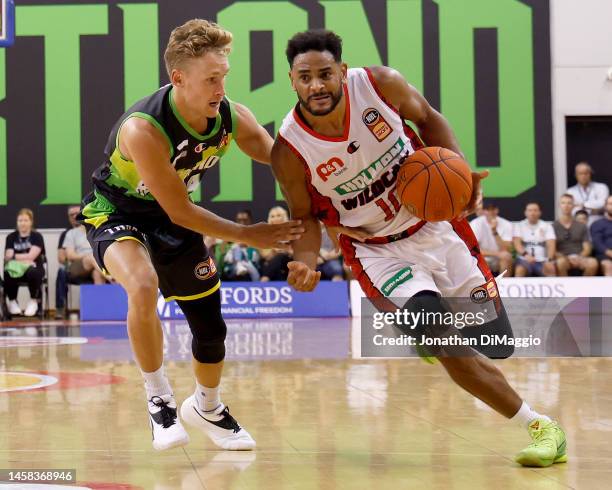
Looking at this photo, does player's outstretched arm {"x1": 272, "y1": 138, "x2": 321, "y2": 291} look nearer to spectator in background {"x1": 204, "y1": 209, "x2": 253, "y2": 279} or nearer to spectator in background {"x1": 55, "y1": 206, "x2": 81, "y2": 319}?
spectator in background {"x1": 204, "y1": 209, "x2": 253, "y2": 279}

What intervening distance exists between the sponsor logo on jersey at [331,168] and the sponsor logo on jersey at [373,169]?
2.8 inches

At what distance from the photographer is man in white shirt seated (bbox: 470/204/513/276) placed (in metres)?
13.1

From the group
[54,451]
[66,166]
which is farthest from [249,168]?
[54,451]

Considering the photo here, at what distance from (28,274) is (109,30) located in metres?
4.53

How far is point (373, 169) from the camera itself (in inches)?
169

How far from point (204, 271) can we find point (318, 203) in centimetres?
63

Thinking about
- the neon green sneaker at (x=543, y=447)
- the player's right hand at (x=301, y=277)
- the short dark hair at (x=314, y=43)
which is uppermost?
the short dark hair at (x=314, y=43)

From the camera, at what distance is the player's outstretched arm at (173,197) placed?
4086 millimetres

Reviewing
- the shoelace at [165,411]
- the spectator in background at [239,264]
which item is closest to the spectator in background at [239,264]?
the spectator in background at [239,264]

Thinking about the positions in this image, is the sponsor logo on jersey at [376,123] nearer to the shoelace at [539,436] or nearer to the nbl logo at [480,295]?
the nbl logo at [480,295]

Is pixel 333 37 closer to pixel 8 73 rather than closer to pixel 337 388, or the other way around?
pixel 337 388

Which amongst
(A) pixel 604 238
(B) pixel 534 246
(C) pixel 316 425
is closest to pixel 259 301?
(B) pixel 534 246

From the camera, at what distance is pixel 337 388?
6340 mm

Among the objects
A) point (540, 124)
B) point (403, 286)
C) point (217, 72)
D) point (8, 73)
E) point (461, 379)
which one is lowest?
point (461, 379)
